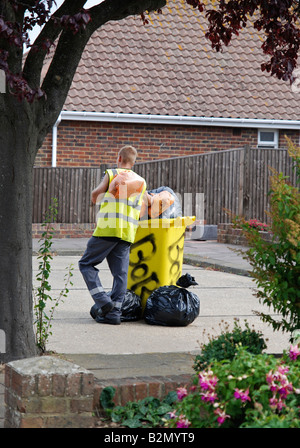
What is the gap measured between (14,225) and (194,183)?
13.9 meters

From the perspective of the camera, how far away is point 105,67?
68.0 feet

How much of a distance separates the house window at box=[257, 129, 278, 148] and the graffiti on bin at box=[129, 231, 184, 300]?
13.7 metres

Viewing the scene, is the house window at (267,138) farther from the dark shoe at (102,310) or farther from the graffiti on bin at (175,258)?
the dark shoe at (102,310)

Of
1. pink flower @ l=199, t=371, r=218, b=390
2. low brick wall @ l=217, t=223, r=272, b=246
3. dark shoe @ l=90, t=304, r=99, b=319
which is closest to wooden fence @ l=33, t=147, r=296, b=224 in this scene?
low brick wall @ l=217, t=223, r=272, b=246

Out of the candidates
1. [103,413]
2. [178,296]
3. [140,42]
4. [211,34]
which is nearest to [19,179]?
[103,413]

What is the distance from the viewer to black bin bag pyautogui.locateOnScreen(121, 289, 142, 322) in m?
8.11

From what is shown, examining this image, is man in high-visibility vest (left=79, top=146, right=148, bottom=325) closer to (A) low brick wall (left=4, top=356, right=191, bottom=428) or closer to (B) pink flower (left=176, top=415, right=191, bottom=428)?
(A) low brick wall (left=4, top=356, right=191, bottom=428)

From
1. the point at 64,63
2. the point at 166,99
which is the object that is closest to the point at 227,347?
the point at 64,63

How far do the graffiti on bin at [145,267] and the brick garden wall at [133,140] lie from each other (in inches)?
455

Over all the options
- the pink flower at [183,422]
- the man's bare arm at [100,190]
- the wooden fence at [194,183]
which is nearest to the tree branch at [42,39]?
the man's bare arm at [100,190]

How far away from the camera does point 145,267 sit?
8445mm

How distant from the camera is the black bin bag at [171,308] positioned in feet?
25.5

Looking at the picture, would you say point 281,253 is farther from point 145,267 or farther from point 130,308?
point 145,267

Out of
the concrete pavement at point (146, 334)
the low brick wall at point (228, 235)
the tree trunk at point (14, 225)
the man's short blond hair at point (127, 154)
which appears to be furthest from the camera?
the low brick wall at point (228, 235)
